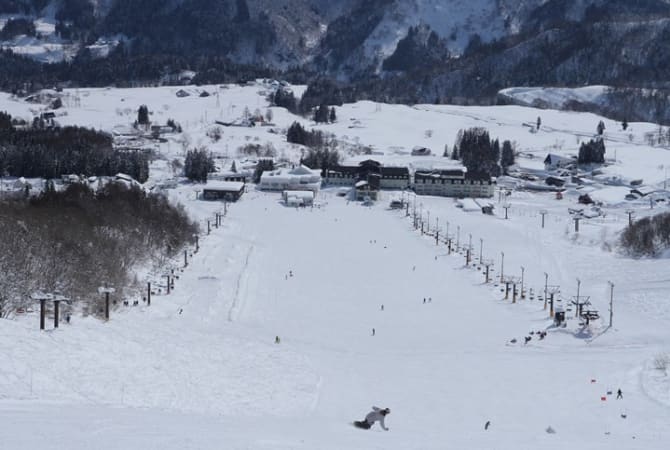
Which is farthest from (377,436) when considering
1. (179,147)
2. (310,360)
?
(179,147)

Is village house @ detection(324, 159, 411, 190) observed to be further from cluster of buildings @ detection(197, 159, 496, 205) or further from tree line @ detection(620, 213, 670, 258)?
tree line @ detection(620, 213, 670, 258)

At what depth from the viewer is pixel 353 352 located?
93.8ft

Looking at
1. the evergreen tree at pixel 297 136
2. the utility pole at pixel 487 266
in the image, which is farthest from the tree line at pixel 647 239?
the evergreen tree at pixel 297 136

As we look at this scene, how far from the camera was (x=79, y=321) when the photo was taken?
25.9m

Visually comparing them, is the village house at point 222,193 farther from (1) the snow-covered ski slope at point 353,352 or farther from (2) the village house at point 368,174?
(2) the village house at point 368,174

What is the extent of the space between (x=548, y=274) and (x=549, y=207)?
28.0 m

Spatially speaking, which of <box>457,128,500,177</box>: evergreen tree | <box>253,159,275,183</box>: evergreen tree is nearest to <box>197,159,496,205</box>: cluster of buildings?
<box>253,159,275,183</box>: evergreen tree

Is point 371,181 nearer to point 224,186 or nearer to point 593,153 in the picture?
point 224,186

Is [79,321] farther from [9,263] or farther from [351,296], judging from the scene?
[351,296]

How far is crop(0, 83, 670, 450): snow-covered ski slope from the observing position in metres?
17.8

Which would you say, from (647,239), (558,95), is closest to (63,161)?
(647,239)

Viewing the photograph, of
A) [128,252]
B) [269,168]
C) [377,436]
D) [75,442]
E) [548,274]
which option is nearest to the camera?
[75,442]

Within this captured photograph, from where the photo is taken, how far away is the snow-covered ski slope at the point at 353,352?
703 inches

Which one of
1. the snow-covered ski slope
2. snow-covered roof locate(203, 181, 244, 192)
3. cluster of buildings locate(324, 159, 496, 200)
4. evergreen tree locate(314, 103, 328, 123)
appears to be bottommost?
the snow-covered ski slope
